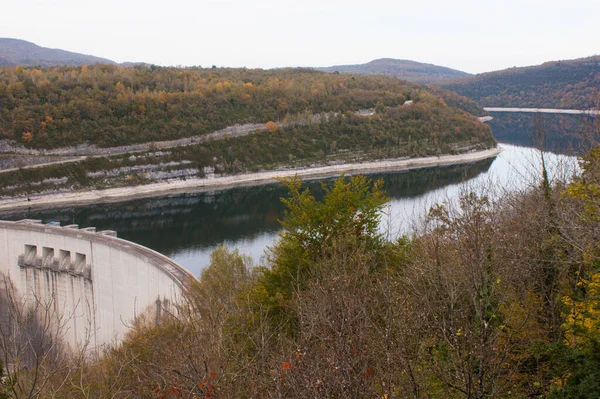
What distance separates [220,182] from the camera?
61125 mm

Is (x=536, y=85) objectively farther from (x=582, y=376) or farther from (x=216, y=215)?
(x=582, y=376)

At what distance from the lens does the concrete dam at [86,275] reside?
1977 cm

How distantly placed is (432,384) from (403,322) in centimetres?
85

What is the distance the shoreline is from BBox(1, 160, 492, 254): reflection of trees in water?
8.78ft

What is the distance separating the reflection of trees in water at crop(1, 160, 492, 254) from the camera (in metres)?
38.2

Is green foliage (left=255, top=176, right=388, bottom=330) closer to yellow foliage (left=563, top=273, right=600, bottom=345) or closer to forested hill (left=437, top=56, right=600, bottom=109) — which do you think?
yellow foliage (left=563, top=273, right=600, bottom=345)

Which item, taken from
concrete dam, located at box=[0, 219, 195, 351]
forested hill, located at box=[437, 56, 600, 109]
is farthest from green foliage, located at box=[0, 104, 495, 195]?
concrete dam, located at box=[0, 219, 195, 351]

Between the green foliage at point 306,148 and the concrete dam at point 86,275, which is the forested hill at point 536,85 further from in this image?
the concrete dam at point 86,275

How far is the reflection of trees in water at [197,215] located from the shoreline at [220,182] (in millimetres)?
2675

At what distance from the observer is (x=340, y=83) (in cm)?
9969

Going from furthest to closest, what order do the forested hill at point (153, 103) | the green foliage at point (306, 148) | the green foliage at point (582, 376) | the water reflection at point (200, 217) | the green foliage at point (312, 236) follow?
the forested hill at point (153, 103)
the green foliage at point (306, 148)
the water reflection at point (200, 217)
the green foliage at point (312, 236)
the green foliage at point (582, 376)

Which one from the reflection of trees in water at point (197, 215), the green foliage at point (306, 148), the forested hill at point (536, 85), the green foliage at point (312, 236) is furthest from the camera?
the forested hill at point (536, 85)

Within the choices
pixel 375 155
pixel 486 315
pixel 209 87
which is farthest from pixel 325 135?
pixel 486 315

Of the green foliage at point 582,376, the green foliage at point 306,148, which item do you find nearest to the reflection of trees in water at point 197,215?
the green foliage at point 306,148
